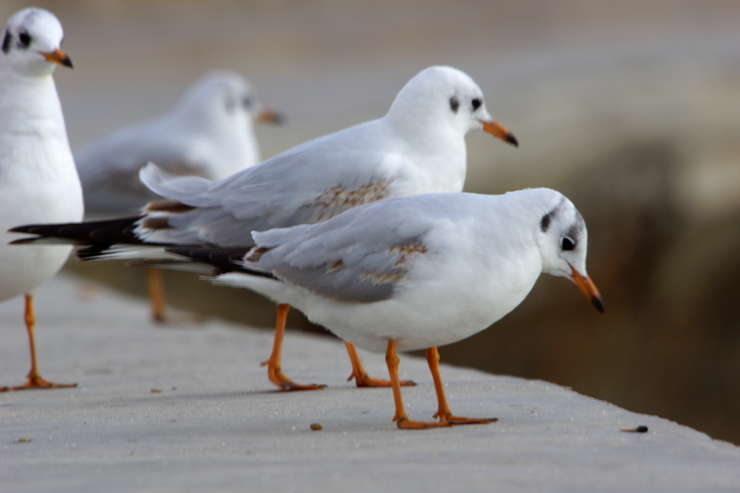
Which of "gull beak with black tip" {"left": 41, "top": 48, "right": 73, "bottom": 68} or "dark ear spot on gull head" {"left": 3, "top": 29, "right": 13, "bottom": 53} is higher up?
"dark ear spot on gull head" {"left": 3, "top": 29, "right": 13, "bottom": 53}

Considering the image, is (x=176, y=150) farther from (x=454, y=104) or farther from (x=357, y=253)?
(x=357, y=253)

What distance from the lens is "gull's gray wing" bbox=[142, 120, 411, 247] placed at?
16.0ft

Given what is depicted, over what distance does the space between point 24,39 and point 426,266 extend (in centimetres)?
266

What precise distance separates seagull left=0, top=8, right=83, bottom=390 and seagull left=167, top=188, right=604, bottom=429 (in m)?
1.49

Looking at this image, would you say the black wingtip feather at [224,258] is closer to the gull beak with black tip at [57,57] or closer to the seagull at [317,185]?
the seagull at [317,185]

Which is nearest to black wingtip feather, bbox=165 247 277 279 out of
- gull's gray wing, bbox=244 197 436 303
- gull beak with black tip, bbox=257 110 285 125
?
gull's gray wing, bbox=244 197 436 303

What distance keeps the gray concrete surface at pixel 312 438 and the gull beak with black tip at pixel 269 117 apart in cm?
414

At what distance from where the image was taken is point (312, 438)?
3652mm

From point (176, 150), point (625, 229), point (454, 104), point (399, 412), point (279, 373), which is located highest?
point (454, 104)

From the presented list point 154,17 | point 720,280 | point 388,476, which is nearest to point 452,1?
point 154,17

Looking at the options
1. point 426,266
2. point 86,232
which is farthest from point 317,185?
point 426,266

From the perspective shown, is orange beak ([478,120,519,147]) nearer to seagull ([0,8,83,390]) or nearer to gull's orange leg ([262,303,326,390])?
gull's orange leg ([262,303,326,390])

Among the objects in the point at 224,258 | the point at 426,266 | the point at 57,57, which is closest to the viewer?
the point at 426,266

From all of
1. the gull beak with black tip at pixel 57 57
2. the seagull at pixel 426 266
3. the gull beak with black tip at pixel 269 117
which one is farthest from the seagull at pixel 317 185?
the gull beak with black tip at pixel 269 117
